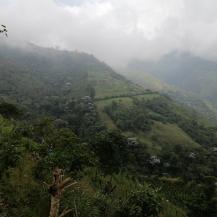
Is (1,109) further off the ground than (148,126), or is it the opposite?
(1,109)

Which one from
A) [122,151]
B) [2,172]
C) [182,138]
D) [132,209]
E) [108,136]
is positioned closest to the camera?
[2,172]

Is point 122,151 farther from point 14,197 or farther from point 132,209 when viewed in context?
point 14,197

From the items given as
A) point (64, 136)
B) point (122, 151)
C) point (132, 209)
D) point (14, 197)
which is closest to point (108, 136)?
point (122, 151)

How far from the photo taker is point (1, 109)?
124875 mm

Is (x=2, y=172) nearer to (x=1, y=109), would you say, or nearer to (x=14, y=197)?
(x=14, y=197)

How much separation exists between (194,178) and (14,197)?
104597 millimetres

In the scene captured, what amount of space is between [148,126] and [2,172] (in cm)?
15955

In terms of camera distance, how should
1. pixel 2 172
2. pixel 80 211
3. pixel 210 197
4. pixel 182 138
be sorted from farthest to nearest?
pixel 182 138 < pixel 210 197 < pixel 2 172 < pixel 80 211

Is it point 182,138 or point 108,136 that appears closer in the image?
point 108,136

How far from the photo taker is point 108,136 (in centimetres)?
10819

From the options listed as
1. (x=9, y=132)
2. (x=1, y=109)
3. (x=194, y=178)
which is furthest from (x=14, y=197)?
(x=194, y=178)

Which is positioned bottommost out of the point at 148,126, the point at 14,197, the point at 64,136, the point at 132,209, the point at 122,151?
the point at 148,126

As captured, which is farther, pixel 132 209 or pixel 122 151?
pixel 122 151

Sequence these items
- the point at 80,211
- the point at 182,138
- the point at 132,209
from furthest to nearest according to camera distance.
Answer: the point at 182,138 < the point at 132,209 < the point at 80,211
